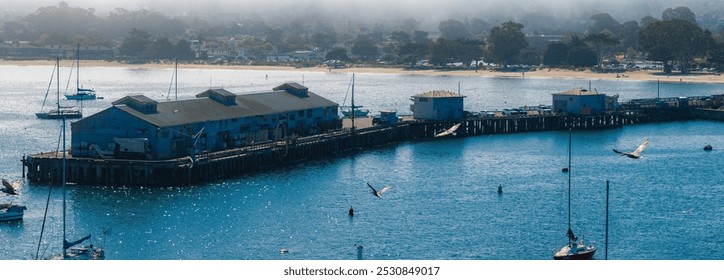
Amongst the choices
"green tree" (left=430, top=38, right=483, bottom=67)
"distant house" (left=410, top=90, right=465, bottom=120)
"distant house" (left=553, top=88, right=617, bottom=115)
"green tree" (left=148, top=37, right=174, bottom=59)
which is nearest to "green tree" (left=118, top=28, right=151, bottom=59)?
"green tree" (left=148, top=37, right=174, bottom=59)

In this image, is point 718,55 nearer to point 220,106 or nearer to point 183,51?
point 183,51

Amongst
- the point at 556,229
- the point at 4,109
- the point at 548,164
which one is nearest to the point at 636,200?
the point at 556,229

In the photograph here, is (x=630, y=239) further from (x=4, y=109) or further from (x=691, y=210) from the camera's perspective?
(x=4, y=109)

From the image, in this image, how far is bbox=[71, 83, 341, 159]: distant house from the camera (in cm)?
→ 5844

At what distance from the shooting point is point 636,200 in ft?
177

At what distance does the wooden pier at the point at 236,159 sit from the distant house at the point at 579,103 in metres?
6.66

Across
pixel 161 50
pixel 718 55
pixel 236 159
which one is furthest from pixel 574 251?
pixel 161 50

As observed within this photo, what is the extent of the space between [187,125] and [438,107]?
81.7 feet

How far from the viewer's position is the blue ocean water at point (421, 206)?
43.4 metres

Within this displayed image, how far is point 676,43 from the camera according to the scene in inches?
5906

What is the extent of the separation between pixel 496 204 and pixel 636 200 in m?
5.96

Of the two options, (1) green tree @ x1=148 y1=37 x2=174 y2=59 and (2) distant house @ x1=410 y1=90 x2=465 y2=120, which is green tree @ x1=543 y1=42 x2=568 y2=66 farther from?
(2) distant house @ x1=410 y1=90 x2=465 y2=120

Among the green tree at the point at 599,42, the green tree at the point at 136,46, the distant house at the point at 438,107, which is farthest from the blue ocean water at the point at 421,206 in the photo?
the green tree at the point at 136,46

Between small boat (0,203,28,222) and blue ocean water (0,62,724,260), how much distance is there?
0.43 meters
